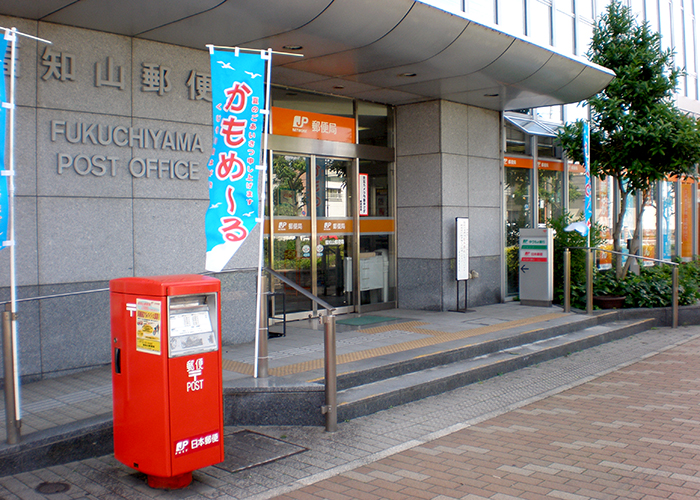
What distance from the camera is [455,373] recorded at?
23.1 ft

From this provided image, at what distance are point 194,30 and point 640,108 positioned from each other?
28.2 feet

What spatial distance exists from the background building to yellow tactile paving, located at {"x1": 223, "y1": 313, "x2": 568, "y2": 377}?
58.0 inches

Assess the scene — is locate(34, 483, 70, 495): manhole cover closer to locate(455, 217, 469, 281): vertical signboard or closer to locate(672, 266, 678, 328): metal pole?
locate(455, 217, 469, 281): vertical signboard

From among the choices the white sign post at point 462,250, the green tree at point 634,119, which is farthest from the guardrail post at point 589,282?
the green tree at point 634,119

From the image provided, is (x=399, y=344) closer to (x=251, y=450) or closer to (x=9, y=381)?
(x=251, y=450)

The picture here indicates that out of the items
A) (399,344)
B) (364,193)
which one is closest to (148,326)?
(399,344)

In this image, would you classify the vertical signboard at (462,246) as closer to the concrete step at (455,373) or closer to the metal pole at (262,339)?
the concrete step at (455,373)


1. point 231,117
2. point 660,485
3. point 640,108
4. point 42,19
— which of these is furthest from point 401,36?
point 640,108

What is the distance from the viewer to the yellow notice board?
4121 mm

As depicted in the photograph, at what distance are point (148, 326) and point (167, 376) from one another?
356 millimetres

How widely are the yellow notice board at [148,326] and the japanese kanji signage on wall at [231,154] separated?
4.03ft

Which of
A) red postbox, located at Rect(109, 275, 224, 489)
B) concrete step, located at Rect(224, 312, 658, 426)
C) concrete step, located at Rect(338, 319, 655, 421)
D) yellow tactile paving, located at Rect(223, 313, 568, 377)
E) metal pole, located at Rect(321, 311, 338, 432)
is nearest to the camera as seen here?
red postbox, located at Rect(109, 275, 224, 489)

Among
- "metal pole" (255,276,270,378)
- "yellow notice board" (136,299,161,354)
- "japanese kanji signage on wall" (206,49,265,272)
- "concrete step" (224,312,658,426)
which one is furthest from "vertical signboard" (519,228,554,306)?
"yellow notice board" (136,299,161,354)

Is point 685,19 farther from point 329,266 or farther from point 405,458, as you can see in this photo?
point 405,458
